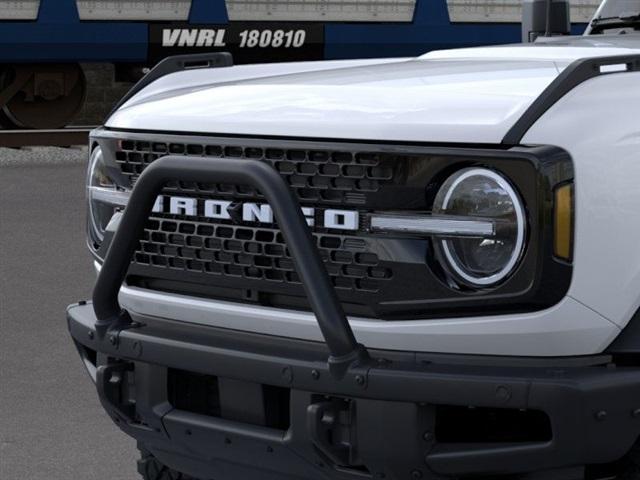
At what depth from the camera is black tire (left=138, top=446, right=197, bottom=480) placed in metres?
3.93

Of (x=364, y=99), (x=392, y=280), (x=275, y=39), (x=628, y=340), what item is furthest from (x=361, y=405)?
(x=275, y=39)

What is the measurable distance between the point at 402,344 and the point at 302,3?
48.7ft

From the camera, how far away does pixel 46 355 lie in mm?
6637

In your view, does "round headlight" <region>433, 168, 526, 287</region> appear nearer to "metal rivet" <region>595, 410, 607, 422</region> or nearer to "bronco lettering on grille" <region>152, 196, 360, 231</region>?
"bronco lettering on grille" <region>152, 196, 360, 231</region>

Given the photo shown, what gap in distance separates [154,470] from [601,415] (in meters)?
1.51

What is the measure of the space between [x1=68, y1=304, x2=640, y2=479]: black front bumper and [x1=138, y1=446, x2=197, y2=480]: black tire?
1.27ft

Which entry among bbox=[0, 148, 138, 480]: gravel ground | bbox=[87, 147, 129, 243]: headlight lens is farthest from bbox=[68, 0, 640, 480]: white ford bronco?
bbox=[0, 148, 138, 480]: gravel ground

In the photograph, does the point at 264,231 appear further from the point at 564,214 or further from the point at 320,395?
the point at 564,214

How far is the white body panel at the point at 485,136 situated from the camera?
9.59 ft

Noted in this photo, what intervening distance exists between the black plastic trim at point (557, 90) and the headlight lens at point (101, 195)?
3.70 feet

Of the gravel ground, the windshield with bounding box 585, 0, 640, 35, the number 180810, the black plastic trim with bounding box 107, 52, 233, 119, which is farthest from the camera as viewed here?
the number 180810

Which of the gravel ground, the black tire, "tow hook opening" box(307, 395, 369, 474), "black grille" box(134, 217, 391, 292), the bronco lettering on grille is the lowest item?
the gravel ground

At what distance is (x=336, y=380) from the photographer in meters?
3.02

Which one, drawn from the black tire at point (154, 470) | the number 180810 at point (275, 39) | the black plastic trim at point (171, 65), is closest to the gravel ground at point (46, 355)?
the black tire at point (154, 470)
